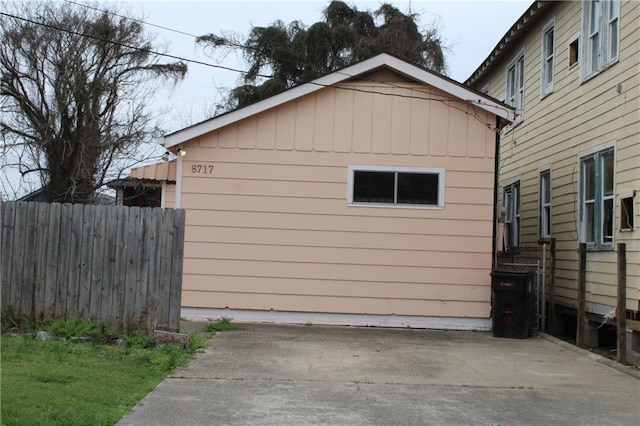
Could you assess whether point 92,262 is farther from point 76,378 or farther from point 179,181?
point 179,181

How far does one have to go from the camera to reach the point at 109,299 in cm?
894

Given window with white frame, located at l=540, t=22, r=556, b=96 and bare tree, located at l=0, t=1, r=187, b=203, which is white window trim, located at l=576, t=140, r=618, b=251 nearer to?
window with white frame, located at l=540, t=22, r=556, b=96

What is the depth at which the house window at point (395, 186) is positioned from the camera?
12.0 metres

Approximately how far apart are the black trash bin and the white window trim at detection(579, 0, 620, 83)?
12.4 feet

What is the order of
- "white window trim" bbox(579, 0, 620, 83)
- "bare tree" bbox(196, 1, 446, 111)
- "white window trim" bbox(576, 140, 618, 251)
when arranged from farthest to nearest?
"bare tree" bbox(196, 1, 446, 111) < "white window trim" bbox(579, 0, 620, 83) < "white window trim" bbox(576, 140, 618, 251)

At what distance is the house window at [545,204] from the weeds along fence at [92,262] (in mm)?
8762

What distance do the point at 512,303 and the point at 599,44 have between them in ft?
15.6

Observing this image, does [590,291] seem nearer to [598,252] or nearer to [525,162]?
[598,252]

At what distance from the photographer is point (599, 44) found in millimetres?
11664

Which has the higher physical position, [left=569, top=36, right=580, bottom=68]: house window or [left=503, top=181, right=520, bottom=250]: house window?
[left=569, top=36, right=580, bottom=68]: house window

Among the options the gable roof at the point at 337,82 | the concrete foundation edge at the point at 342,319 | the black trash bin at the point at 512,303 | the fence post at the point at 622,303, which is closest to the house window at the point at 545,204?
the gable roof at the point at 337,82

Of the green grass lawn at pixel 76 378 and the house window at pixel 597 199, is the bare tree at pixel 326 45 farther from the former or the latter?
the green grass lawn at pixel 76 378

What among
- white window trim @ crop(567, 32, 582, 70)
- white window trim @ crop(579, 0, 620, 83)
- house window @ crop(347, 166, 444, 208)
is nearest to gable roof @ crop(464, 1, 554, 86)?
white window trim @ crop(567, 32, 582, 70)

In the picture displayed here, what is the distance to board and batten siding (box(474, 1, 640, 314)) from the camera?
1023 cm
